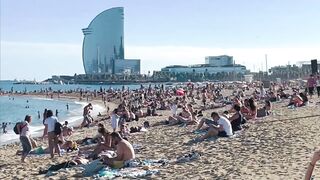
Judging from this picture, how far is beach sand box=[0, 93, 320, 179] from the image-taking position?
8.18 meters

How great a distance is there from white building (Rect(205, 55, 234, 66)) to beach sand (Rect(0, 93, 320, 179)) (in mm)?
152908

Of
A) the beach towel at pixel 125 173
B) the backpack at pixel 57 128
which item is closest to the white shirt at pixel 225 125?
the beach towel at pixel 125 173

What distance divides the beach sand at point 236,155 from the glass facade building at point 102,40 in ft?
474

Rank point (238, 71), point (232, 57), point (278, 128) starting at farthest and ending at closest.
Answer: point (232, 57) < point (238, 71) < point (278, 128)

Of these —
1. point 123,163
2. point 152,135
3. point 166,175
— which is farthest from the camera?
point 152,135

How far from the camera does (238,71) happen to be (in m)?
156

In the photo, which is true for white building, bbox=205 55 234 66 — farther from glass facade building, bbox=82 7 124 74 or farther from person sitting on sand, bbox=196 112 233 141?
person sitting on sand, bbox=196 112 233 141

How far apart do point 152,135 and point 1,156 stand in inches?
183

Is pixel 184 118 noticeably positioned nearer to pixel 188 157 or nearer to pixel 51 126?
pixel 51 126

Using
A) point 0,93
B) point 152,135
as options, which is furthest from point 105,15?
point 152,135

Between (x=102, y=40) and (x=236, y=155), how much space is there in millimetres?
149892

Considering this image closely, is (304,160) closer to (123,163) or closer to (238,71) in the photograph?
(123,163)

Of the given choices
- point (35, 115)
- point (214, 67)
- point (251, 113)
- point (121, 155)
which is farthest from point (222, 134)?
point (214, 67)

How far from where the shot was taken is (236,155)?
978cm
